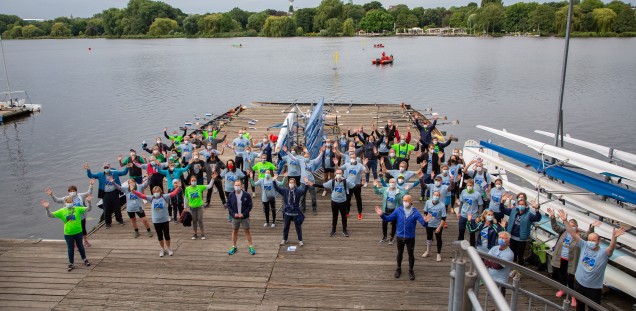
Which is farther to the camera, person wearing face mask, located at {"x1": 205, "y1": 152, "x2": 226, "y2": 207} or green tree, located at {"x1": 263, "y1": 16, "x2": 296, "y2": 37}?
green tree, located at {"x1": 263, "y1": 16, "x2": 296, "y2": 37}

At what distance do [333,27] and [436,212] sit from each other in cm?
16173

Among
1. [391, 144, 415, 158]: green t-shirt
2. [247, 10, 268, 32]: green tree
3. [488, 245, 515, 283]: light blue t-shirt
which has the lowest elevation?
[488, 245, 515, 283]: light blue t-shirt

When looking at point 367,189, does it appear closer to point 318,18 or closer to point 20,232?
point 20,232

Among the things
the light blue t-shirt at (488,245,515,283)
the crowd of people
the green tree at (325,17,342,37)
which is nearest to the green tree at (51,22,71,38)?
the green tree at (325,17,342,37)

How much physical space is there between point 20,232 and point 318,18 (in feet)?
512

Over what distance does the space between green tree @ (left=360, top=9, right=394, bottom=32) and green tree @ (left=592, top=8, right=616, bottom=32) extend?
259 ft

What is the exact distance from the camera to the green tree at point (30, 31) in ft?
616

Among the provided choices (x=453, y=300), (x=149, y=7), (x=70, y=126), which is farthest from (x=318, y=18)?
(x=453, y=300)

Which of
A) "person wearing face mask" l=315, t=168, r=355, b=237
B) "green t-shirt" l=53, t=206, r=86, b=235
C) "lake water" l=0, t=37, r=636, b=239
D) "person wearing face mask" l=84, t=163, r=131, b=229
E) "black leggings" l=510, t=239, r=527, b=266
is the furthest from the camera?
"lake water" l=0, t=37, r=636, b=239

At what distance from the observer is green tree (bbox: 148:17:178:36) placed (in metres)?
162

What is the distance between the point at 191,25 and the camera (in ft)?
526

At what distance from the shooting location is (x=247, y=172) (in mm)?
14656

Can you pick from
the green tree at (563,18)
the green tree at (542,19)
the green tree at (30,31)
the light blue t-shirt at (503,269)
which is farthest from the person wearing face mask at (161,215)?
the green tree at (30,31)

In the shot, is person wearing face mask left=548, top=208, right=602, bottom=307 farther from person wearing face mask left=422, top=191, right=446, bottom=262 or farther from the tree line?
the tree line
